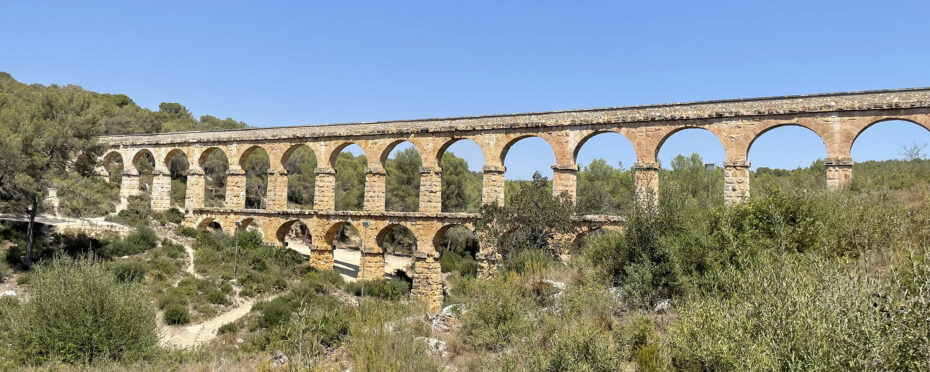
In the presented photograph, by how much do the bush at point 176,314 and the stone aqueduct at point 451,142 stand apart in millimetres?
6842

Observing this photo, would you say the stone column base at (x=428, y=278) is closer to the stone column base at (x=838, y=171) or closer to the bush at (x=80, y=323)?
the bush at (x=80, y=323)

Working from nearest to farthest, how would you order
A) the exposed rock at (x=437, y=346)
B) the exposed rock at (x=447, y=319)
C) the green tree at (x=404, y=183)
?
the exposed rock at (x=437, y=346)
the exposed rock at (x=447, y=319)
the green tree at (x=404, y=183)

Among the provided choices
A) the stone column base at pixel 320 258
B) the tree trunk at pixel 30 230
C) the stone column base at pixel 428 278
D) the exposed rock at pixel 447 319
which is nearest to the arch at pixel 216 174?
the stone column base at pixel 320 258

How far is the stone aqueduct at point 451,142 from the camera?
616 inches

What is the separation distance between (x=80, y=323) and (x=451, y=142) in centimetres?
1345

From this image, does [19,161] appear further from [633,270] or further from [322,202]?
[633,270]

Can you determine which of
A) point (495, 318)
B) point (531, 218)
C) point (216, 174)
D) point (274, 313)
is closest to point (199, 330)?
point (274, 313)

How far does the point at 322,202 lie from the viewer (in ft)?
76.9

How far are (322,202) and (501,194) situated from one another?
7903mm

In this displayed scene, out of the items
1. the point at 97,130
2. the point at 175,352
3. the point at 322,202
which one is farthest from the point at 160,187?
the point at 175,352

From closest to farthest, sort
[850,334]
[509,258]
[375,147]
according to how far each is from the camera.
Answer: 1. [850,334]
2. [509,258]
3. [375,147]

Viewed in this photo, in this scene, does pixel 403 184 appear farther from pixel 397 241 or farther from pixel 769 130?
pixel 769 130

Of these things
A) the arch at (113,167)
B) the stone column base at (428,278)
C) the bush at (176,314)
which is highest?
the arch at (113,167)

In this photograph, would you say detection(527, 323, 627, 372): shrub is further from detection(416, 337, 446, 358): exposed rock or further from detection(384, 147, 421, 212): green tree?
detection(384, 147, 421, 212): green tree
